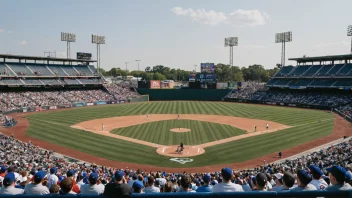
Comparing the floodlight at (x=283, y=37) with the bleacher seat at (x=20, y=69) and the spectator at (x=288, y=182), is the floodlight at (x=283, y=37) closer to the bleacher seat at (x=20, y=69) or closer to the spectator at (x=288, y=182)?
the bleacher seat at (x=20, y=69)

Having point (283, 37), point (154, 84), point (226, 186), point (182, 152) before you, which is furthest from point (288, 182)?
point (283, 37)

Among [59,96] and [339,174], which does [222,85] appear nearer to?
[59,96]

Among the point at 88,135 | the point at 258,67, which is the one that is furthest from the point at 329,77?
the point at 258,67

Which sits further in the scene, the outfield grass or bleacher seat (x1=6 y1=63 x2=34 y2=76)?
bleacher seat (x1=6 y1=63 x2=34 y2=76)

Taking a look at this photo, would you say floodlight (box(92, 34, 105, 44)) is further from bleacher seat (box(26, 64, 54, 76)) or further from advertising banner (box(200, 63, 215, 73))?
advertising banner (box(200, 63, 215, 73))

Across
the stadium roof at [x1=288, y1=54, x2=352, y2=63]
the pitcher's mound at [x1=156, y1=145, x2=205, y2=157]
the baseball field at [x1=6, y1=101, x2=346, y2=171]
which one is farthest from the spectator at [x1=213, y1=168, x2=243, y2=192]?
the stadium roof at [x1=288, y1=54, x2=352, y2=63]

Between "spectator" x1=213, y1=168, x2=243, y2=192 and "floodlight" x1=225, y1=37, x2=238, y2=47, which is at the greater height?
"floodlight" x1=225, y1=37, x2=238, y2=47

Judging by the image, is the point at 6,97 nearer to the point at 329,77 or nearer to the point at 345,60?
the point at 329,77

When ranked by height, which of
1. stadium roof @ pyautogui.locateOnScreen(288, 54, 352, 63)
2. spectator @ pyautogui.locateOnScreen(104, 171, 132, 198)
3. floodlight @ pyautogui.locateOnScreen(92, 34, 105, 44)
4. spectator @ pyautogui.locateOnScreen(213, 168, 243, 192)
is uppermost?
floodlight @ pyautogui.locateOnScreen(92, 34, 105, 44)
